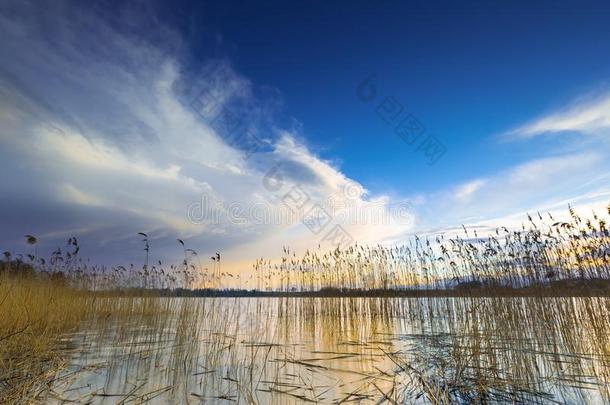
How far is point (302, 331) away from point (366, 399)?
5991mm

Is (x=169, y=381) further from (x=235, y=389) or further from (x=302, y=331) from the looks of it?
(x=302, y=331)

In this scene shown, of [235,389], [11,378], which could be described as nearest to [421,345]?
[235,389]

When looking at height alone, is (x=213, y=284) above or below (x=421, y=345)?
above

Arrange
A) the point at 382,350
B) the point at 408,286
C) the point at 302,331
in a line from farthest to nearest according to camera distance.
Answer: the point at 408,286 → the point at 302,331 → the point at 382,350

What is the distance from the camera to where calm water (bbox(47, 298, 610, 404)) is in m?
4.25

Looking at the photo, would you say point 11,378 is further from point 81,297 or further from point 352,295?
point 352,295

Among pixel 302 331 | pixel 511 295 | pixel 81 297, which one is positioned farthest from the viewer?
pixel 81 297

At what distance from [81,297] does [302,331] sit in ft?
22.6

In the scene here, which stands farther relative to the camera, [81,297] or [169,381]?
[81,297]

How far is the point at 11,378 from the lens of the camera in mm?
4398

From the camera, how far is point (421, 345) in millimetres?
7324


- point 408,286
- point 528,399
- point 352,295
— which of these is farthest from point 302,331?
point 528,399

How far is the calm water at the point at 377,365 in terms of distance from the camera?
14.0 feet

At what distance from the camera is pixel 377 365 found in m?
5.73
